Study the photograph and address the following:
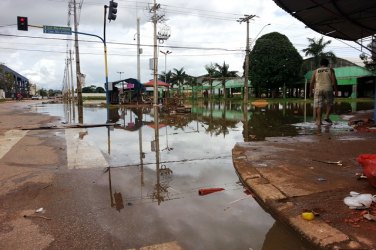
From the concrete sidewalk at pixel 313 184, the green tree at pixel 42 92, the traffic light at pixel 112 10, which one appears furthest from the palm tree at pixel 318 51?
the green tree at pixel 42 92

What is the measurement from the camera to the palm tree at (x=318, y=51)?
5184cm

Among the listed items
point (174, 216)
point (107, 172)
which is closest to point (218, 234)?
point (174, 216)

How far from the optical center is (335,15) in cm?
935

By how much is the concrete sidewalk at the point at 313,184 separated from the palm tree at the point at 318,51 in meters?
48.0

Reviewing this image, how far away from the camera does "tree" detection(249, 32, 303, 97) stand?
5078 cm

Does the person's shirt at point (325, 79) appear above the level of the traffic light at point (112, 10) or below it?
below

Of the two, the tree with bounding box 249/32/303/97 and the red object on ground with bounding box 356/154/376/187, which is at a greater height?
the tree with bounding box 249/32/303/97

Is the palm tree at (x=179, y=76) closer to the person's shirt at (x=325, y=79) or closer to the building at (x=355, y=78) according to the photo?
the building at (x=355, y=78)

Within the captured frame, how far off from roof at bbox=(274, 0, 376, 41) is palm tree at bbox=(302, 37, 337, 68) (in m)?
43.2

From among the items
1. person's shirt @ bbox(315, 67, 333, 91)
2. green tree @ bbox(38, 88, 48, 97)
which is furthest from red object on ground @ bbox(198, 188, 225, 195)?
green tree @ bbox(38, 88, 48, 97)

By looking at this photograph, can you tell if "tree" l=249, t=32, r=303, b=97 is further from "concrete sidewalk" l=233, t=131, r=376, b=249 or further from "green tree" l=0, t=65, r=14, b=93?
"green tree" l=0, t=65, r=14, b=93

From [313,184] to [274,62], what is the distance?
48.5m

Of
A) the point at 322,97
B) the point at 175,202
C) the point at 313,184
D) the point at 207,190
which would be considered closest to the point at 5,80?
the point at 322,97

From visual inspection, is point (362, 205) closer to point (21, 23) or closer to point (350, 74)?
point (21, 23)
